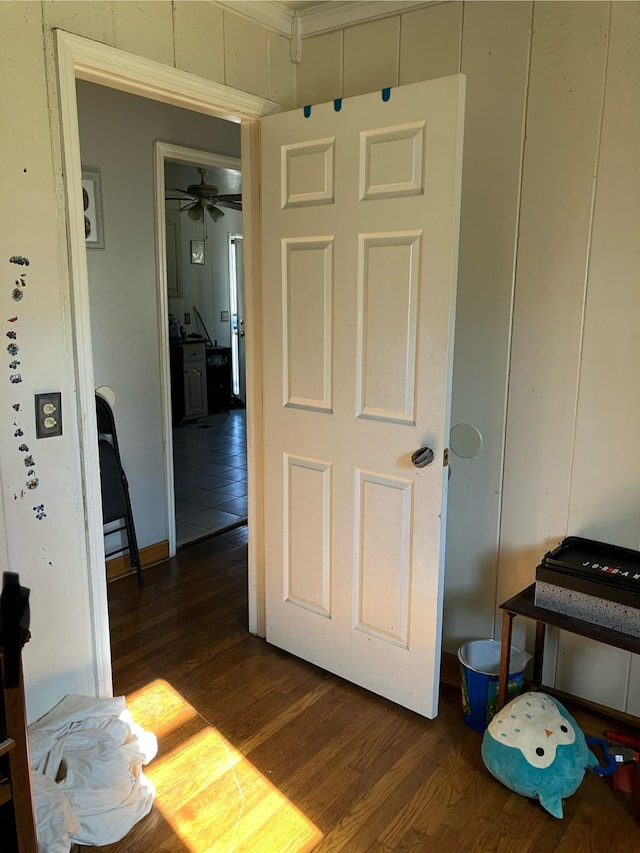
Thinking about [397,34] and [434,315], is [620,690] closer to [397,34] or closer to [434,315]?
[434,315]

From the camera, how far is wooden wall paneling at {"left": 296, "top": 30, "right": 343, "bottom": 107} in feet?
7.83

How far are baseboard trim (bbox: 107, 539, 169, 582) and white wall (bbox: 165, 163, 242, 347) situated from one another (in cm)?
429

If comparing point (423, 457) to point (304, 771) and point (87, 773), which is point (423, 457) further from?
point (87, 773)

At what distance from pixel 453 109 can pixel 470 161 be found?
315 millimetres

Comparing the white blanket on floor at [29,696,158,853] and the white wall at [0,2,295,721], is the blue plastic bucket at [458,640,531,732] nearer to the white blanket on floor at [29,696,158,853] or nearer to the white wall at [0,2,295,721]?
the white blanket on floor at [29,696,158,853]

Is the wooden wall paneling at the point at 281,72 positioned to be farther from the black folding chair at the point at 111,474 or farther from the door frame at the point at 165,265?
the black folding chair at the point at 111,474

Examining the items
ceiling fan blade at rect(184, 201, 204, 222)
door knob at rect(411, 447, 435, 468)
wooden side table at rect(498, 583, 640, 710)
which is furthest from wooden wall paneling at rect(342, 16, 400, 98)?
ceiling fan blade at rect(184, 201, 204, 222)

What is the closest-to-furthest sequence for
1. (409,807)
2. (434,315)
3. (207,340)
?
(409,807) → (434,315) → (207,340)

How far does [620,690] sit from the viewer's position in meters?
2.15

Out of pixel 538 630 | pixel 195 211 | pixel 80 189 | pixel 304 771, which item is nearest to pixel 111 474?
pixel 80 189

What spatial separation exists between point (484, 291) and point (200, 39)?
1.22 meters

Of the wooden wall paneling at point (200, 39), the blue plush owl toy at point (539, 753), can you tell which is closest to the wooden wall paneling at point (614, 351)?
the blue plush owl toy at point (539, 753)

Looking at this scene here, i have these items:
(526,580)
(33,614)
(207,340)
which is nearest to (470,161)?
(526,580)

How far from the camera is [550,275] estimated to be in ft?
6.84
